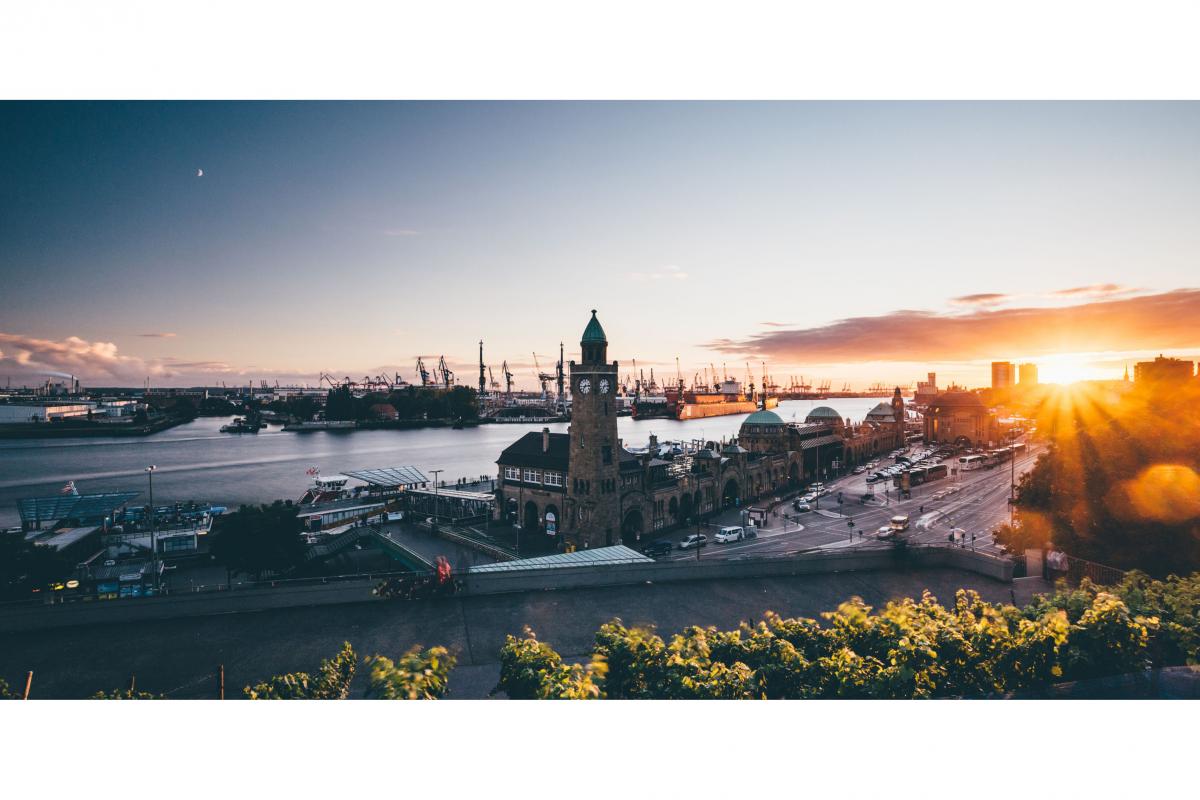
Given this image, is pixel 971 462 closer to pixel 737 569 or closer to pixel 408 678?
pixel 737 569

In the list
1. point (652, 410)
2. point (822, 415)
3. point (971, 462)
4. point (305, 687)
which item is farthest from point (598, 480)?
point (652, 410)

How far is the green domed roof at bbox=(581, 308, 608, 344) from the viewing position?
2317 cm

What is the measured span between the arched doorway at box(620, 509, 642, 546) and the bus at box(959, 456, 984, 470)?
124 ft

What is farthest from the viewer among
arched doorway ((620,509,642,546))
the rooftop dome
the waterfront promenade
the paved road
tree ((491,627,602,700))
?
the rooftop dome

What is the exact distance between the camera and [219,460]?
58156 mm

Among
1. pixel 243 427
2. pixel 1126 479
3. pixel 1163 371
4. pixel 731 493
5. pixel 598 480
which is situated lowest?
pixel 731 493

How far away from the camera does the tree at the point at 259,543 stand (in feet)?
67.1

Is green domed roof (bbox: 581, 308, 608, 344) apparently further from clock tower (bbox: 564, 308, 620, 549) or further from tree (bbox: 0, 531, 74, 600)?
tree (bbox: 0, 531, 74, 600)

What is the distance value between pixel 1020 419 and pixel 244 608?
286ft

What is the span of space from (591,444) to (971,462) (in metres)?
43.6

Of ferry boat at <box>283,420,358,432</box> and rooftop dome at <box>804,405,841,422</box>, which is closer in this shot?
rooftop dome at <box>804,405,841,422</box>

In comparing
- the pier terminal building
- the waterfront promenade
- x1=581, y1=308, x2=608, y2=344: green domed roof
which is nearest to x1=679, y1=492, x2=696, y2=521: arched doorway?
the pier terminal building

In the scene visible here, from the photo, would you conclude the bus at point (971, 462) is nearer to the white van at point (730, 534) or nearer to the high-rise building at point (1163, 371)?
the white van at point (730, 534)
